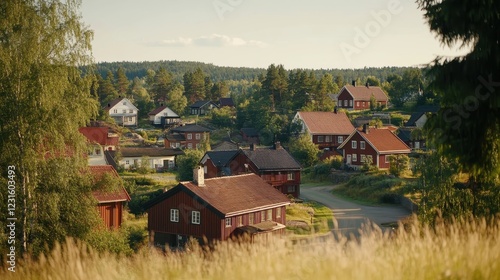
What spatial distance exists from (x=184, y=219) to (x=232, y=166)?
20.5 m

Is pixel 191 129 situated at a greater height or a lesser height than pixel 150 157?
greater

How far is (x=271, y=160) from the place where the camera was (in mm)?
51125

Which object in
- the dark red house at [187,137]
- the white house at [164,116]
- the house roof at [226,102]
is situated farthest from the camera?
the house roof at [226,102]

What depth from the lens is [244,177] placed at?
3694 cm

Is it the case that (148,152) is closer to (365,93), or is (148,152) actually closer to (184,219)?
(184,219)

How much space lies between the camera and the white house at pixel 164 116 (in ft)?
325

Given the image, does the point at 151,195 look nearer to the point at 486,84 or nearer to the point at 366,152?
the point at 366,152

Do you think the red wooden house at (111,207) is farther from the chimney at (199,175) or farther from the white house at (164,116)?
the white house at (164,116)

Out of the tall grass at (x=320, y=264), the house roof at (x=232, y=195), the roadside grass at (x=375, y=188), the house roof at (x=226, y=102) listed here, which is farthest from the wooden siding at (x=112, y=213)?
the house roof at (x=226, y=102)

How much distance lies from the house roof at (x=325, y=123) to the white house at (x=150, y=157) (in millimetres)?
18492

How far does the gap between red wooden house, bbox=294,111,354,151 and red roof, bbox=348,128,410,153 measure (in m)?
13.2

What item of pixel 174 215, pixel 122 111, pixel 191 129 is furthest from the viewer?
pixel 122 111

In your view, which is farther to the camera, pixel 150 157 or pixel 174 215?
pixel 150 157

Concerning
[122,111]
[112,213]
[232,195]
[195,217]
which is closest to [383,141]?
[232,195]
